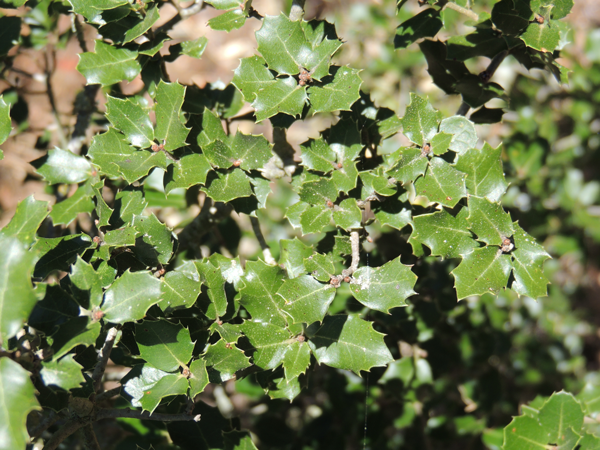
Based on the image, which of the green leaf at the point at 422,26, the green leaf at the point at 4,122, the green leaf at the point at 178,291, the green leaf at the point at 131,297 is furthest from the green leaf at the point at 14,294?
the green leaf at the point at 422,26

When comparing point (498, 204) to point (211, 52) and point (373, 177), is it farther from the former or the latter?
point (211, 52)

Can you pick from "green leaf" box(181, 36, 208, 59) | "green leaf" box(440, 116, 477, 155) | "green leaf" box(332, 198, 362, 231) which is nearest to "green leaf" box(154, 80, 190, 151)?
"green leaf" box(181, 36, 208, 59)

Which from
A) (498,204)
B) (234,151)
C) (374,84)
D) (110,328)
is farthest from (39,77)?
(374,84)

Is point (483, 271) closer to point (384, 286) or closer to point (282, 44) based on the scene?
point (384, 286)

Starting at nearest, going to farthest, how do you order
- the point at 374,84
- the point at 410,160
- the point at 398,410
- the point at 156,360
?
1. the point at 156,360
2. the point at 410,160
3. the point at 398,410
4. the point at 374,84

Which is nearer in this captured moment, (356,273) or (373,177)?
(356,273)

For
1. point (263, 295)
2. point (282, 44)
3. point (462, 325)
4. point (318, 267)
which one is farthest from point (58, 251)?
point (462, 325)
